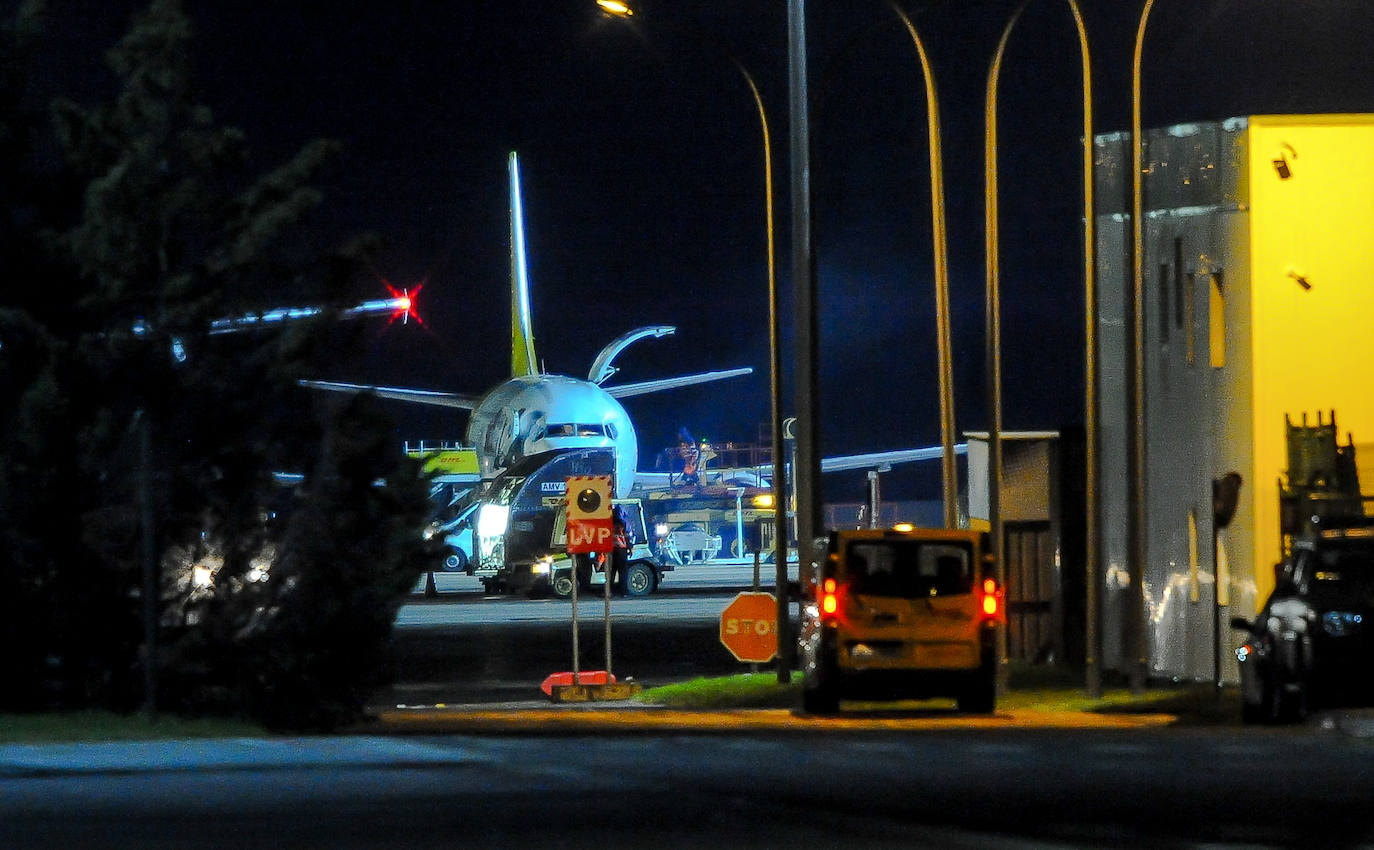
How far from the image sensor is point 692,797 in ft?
36.3

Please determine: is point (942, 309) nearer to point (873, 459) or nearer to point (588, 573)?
point (588, 573)

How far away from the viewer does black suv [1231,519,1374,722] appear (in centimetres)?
1664

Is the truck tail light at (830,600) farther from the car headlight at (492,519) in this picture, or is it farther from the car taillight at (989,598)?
the car headlight at (492,519)

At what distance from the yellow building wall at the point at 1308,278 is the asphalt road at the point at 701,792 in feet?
29.3

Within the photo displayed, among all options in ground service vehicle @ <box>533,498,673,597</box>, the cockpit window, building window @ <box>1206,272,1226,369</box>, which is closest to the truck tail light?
building window @ <box>1206,272,1226,369</box>

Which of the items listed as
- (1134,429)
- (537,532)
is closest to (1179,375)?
(1134,429)

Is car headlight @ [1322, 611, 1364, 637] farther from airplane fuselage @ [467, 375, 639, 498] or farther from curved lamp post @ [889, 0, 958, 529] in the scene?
airplane fuselage @ [467, 375, 639, 498]

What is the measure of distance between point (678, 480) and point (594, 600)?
97.6ft

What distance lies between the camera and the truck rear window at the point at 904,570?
1861 centimetres

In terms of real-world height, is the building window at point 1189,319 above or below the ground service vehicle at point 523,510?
above

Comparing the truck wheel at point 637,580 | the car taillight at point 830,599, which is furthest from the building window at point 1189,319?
the truck wheel at point 637,580

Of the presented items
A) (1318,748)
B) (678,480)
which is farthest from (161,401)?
(678,480)

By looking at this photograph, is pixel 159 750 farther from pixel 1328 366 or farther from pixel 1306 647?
pixel 1328 366

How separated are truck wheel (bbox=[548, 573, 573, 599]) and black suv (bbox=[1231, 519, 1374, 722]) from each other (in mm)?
36045
